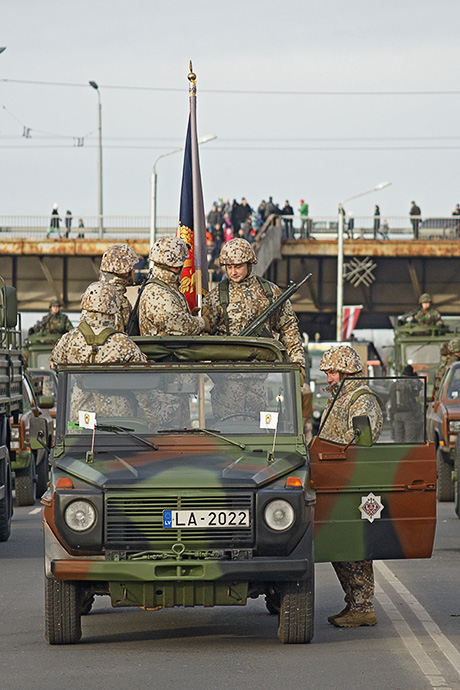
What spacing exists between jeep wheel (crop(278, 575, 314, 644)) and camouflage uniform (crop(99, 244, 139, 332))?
2.70 metres

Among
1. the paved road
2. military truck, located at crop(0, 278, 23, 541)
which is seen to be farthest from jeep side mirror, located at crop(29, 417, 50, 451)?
military truck, located at crop(0, 278, 23, 541)

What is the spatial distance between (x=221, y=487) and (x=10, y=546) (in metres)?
7.08

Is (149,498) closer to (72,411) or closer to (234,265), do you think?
(72,411)

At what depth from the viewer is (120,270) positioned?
9.98 m

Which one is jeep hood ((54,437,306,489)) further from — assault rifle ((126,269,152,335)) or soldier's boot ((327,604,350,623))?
assault rifle ((126,269,152,335))

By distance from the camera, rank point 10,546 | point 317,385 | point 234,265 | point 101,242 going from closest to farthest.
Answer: point 234,265 < point 10,546 < point 317,385 < point 101,242

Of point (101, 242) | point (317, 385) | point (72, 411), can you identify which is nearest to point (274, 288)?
point (72, 411)

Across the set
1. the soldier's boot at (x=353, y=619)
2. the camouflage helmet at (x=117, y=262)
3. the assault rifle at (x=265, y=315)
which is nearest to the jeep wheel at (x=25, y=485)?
the camouflage helmet at (x=117, y=262)

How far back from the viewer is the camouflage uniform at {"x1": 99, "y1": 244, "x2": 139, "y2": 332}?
392 inches

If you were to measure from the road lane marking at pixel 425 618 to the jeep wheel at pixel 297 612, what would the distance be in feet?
2.68

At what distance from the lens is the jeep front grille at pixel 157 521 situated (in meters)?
7.69

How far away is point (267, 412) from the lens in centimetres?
847

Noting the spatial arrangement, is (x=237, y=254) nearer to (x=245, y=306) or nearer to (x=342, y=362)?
(x=245, y=306)

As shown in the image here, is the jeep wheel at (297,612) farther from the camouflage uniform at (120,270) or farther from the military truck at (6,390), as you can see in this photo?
the military truck at (6,390)
